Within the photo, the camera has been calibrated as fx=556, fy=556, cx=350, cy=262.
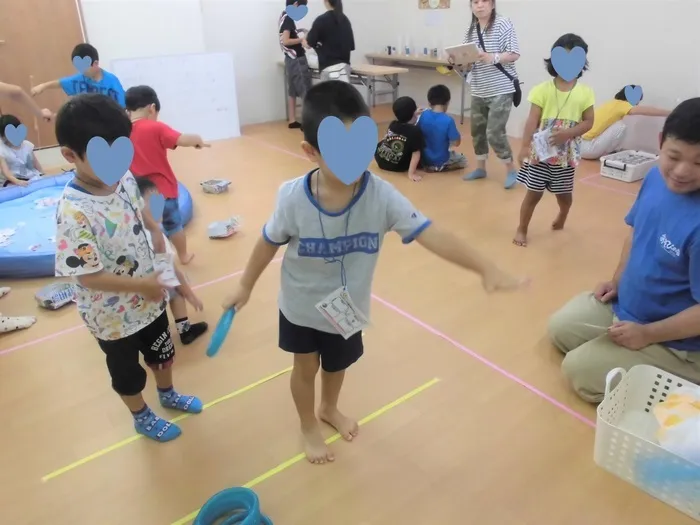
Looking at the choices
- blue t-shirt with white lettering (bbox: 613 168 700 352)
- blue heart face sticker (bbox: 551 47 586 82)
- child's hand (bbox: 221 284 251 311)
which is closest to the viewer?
child's hand (bbox: 221 284 251 311)

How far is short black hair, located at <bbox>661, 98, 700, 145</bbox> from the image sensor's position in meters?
1.54

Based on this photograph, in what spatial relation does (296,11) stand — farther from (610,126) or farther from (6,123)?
(610,126)

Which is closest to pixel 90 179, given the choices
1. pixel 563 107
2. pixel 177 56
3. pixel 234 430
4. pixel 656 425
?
pixel 234 430

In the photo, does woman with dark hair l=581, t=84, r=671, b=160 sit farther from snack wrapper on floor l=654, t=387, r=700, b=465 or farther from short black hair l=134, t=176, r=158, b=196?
short black hair l=134, t=176, r=158, b=196

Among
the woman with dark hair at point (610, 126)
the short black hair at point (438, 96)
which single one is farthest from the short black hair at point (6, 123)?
the woman with dark hair at point (610, 126)

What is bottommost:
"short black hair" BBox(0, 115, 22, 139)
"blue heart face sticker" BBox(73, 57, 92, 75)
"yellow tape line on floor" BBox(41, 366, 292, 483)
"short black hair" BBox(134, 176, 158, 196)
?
"yellow tape line on floor" BBox(41, 366, 292, 483)

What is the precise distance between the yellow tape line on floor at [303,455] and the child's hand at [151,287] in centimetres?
64

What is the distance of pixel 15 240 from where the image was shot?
3092mm

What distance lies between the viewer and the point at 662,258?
1797 millimetres

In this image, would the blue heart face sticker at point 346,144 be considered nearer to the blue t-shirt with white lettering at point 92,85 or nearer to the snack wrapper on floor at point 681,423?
the snack wrapper on floor at point 681,423

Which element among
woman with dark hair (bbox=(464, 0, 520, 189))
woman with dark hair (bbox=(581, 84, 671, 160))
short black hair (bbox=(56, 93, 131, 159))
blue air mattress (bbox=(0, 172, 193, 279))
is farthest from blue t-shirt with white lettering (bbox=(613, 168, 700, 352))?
woman with dark hair (bbox=(581, 84, 671, 160))

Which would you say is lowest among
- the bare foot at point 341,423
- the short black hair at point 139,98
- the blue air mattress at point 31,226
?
the bare foot at point 341,423

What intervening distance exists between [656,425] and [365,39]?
241 inches

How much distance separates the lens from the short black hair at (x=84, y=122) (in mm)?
1378
